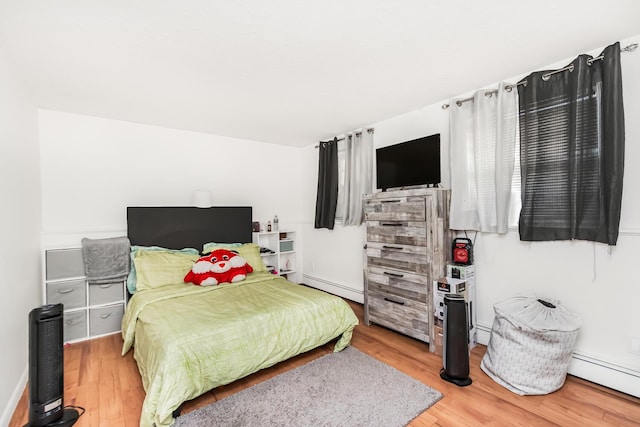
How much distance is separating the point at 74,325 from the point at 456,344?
359cm

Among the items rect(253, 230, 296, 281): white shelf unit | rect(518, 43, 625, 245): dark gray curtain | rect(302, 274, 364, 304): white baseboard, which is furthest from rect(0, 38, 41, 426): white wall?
rect(518, 43, 625, 245): dark gray curtain

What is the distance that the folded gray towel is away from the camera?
2.97 metres

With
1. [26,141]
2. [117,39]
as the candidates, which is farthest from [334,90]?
[26,141]

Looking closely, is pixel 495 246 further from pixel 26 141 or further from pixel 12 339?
pixel 26 141

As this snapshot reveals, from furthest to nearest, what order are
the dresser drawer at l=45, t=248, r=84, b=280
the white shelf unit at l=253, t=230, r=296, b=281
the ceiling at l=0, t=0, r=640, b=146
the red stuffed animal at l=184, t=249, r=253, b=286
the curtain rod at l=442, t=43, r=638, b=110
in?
1. the white shelf unit at l=253, t=230, r=296, b=281
2. the red stuffed animal at l=184, t=249, r=253, b=286
3. the dresser drawer at l=45, t=248, r=84, b=280
4. the curtain rod at l=442, t=43, r=638, b=110
5. the ceiling at l=0, t=0, r=640, b=146

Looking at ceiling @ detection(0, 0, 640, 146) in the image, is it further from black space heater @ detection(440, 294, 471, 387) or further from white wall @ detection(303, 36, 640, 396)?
black space heater @ detection(440, 294, 471, 387)

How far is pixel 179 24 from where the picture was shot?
171 cm

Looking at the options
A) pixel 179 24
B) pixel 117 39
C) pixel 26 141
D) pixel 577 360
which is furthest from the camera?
pixel 26 141

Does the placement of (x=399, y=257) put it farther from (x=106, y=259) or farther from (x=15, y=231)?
(x=15, y=231)

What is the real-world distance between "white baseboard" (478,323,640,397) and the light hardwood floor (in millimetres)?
50

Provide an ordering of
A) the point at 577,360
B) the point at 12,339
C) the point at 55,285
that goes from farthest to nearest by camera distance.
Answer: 1. the point at 55,285
2. the point at 577,360
3. the point at 12,339

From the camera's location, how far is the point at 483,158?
266cm

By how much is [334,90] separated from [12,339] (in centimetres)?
305

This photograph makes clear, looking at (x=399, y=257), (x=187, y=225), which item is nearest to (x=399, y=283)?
(x=399, y=257)
